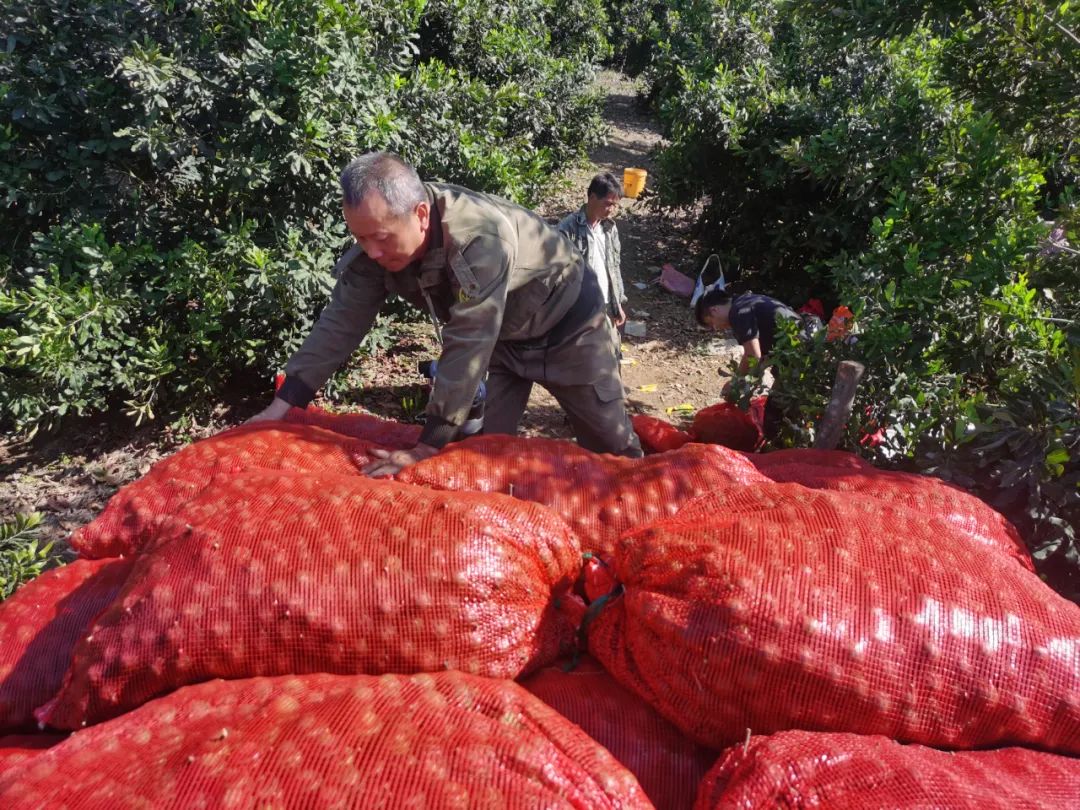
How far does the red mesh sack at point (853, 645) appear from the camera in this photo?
5.21ft

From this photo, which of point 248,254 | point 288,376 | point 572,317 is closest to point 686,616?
point 572,317

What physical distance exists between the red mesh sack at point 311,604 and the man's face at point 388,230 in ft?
3.53

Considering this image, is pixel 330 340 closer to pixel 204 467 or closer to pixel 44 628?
pixel 204 467

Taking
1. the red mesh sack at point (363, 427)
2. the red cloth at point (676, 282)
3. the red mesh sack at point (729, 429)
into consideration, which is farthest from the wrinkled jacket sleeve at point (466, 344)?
the red cloth at point (676, 282)

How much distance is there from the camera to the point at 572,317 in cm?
329

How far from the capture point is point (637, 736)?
A: 1712 mm

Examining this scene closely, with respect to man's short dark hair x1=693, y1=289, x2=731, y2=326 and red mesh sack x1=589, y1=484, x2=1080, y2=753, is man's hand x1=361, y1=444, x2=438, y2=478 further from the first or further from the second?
man's short dark hair x1=693, y1=289, x2=731, y2=326

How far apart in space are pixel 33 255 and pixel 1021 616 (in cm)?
504

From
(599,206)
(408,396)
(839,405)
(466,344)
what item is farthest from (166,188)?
(839,405)

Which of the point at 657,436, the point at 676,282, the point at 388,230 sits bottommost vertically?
the point at 676,282

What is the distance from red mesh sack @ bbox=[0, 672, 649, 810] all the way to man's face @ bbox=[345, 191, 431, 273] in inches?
59.7

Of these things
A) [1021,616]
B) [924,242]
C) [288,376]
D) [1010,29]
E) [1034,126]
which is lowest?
[288,376]

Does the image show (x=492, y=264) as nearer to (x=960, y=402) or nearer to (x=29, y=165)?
(x=960, y=402)

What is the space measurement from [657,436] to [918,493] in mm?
1678
